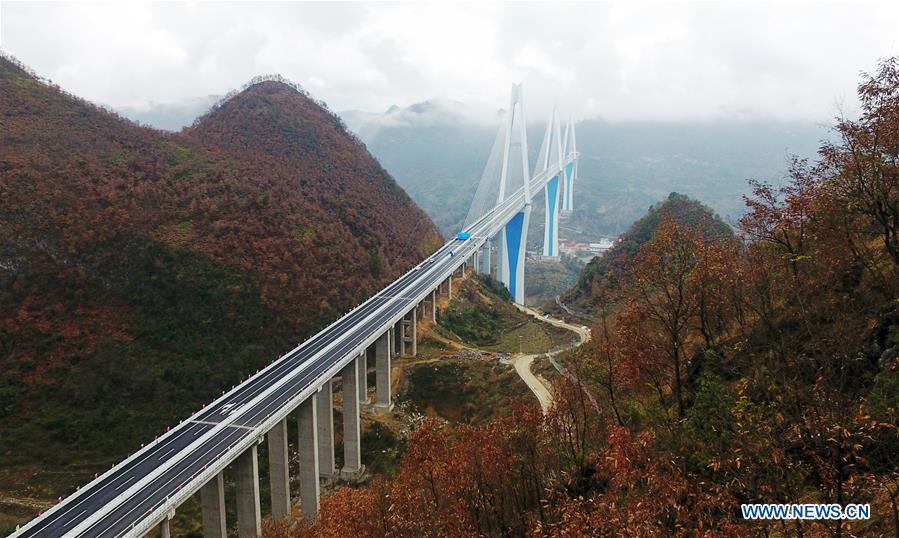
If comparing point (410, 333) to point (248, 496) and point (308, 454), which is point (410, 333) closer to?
point (308, 454)

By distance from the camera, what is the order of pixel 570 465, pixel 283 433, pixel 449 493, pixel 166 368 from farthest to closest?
pixel 166 368 < pixel 283 433 < pixel 570 465 < pixel 449 493

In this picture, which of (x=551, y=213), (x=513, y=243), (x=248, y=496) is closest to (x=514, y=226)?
(x=513, y=243)

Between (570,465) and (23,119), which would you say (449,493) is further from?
(23,119)

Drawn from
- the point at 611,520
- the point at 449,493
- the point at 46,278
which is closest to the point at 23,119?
the point at 46,278

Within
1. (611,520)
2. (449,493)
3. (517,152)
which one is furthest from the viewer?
(517,152)

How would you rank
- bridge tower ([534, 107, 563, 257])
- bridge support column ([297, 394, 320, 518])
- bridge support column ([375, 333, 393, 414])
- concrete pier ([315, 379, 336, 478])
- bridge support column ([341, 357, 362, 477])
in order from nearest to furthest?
bridge support column ([297, 394, 320, 518])
concrete pier ([315, 379, 336, 478])
bridge support column ([341, 357, 362, 477])
bridge support column ([375, 333, 393, 414])
bridge tower ([534, 107, 563, 257])

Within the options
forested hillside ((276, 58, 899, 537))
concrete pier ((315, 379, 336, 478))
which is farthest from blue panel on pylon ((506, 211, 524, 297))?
forested hillside ((276, 58, 899, 537))

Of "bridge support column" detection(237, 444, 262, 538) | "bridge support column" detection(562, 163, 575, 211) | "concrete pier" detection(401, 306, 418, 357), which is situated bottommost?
"bridge support column" detection(237, 444, 262, 538)

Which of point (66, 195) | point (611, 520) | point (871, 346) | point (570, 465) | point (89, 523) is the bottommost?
point (89, 523)

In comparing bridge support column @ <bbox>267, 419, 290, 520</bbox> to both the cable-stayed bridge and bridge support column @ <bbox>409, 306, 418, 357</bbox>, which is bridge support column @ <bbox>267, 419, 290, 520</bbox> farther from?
bridge support column @ <bbox>409, 306, 418, 357</bbox>
